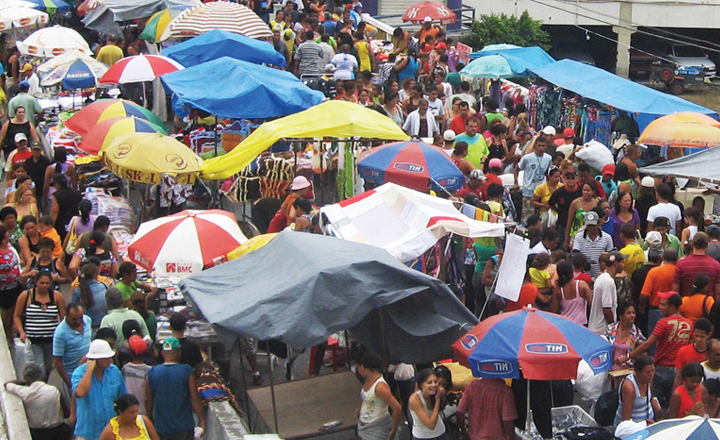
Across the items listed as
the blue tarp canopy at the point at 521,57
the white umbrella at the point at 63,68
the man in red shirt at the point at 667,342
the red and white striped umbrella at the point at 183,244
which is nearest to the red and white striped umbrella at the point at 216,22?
the white umbrella at the point at 63,68

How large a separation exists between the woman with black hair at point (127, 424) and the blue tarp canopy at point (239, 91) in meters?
6.56

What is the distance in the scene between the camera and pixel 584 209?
12.6m

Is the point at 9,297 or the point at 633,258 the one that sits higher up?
the point at 633,258

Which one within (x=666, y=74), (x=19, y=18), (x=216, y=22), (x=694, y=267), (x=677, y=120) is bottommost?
(x=666, y=74)

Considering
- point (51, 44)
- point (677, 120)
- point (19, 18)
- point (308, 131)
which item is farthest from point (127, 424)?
point (19, 18)

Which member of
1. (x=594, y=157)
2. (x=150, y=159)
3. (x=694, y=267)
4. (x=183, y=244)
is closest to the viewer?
(x=694, y=267)

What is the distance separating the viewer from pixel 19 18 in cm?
2362

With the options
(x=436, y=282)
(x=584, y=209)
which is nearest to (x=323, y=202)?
(x=584, y=209)

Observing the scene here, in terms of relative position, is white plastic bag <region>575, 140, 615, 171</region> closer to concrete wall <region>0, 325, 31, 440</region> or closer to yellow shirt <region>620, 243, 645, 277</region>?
yellow shirt <region>620, 243, 645, 277</region>

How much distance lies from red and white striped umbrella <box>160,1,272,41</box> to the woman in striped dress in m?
9.83

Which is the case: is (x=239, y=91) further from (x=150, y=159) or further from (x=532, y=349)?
(x=532, y=349)

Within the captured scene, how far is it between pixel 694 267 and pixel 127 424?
570 cm

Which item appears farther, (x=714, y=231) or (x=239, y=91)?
(x=239, y=91)

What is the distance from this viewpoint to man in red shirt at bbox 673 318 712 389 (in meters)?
9.31
